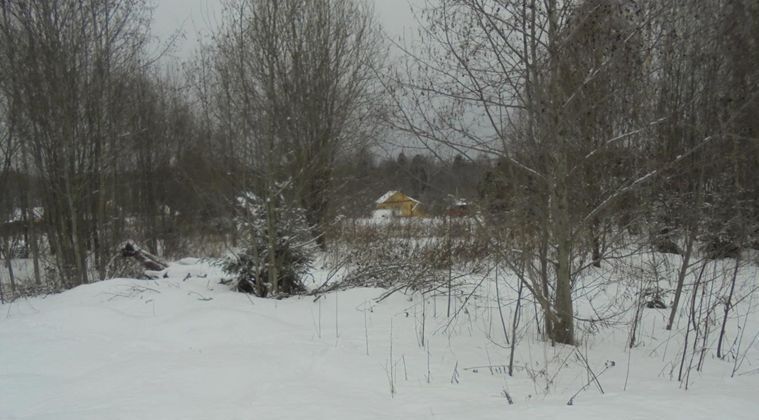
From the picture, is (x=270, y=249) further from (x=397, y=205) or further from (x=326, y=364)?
(x=397, y=205)

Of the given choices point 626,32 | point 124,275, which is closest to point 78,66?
point 124,275

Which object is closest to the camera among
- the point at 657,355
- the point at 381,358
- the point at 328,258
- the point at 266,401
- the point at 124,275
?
the point at 266,401

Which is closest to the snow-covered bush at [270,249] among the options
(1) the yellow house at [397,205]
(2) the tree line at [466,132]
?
(2) the tree line at [466,132]

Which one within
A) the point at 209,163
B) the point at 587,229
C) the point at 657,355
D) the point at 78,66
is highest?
the point at 78,66

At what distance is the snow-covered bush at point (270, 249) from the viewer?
22.0 ft

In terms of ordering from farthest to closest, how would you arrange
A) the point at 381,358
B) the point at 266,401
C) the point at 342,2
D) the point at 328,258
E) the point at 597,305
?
the point at 342,2, the point at 328,258, the point at 597,305, the point at 381,358, the point at 266,401

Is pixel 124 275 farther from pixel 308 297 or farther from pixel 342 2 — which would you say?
pixel 342 2

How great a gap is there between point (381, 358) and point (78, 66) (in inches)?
330

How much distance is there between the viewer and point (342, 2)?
13047mm

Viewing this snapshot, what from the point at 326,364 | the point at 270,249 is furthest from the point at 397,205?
the point at 326,364

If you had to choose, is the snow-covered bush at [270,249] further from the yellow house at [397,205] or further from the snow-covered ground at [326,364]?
the yellow house at [397,205]

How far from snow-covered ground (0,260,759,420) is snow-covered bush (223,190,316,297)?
51cm

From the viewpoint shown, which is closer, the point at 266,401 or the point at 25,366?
the point at 266,401

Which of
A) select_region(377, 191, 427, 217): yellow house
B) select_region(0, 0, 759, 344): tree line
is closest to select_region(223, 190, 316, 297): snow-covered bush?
select_region(0, 0, 759, 344): tree line
